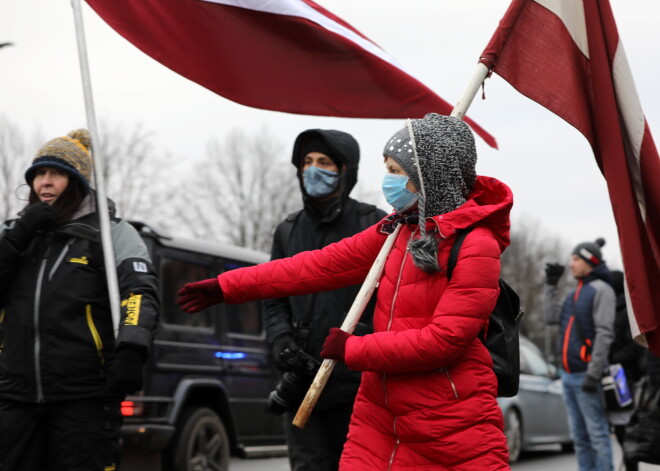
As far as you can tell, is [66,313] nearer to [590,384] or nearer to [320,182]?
[320,182]

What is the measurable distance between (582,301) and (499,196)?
5.63 meters

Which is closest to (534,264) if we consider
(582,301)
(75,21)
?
(582,301)

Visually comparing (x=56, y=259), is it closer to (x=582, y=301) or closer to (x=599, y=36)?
(x=599, y=36)

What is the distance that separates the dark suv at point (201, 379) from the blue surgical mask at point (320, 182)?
154 inches

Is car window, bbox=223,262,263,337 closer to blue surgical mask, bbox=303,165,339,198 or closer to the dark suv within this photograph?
the dark suv

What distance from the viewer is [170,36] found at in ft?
17.1

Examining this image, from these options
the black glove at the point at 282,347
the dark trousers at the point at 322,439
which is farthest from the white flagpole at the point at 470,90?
the dark trousers at the point at 322,439

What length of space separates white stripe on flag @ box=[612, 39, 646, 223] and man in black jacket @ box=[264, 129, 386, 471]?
126 cm

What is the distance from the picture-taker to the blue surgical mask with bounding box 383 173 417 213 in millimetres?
3775

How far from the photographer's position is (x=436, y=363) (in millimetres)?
3432

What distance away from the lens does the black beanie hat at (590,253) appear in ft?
30.1

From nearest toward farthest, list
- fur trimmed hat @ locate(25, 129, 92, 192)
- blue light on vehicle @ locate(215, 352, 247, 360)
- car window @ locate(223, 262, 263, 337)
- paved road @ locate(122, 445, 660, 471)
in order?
fur trimmed hat @ locate(25, 129, 92, 192) < blue light on vehicle @ locate(215, 352, 247, 360) < car window @ locate(223, 262, 263, 337) < paved road @ locate(122, 445, 660, 471)

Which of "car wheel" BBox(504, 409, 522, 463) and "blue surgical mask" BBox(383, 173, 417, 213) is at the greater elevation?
"blue surgical mask" BBox(383, 173, 417, 213)

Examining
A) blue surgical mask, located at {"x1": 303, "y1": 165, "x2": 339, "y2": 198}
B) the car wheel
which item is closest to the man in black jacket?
blue surgical mask, located at {"x1": 303, "y1": 165, "x2": 339, "y2": 198}
